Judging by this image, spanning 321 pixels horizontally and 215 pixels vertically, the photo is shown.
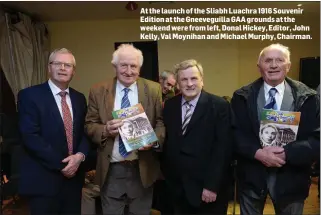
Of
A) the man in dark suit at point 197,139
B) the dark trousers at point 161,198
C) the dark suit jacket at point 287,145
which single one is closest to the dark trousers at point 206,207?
the man in dark suit at point 197,139

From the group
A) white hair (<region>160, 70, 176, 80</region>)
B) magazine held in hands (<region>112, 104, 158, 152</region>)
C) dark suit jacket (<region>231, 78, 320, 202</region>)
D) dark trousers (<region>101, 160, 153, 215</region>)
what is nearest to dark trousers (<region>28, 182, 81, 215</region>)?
dark trousers (<region>101, 160, 153, 215</region>)

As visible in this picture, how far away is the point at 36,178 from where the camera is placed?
→ 1548 mm

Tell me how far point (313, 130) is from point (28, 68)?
5.00 feet

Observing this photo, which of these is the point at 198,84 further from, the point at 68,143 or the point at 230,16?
the point at 68,143

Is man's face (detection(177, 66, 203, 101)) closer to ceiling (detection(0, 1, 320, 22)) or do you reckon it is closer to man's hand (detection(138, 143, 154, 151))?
man's hand (detection(138, 143, 154, 151))

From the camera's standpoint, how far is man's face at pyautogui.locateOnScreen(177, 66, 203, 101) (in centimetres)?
151

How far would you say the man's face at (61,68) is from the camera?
5.08 feet

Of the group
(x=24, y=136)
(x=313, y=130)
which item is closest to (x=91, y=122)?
(x=24, y=136)

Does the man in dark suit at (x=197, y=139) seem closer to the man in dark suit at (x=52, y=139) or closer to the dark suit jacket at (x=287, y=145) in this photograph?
the dark suit jacket at (x=287, y=145)

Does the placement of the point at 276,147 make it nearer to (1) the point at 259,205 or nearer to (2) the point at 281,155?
(2) the point at 281,155

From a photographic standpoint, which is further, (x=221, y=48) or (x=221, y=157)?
(x=221, y=48)

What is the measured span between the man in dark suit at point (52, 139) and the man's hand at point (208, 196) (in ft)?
2.04

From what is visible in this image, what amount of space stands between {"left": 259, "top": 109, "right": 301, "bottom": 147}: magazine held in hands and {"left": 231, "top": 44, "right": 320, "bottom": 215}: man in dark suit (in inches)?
0.9

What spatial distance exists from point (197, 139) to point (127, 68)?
1.57 ft
